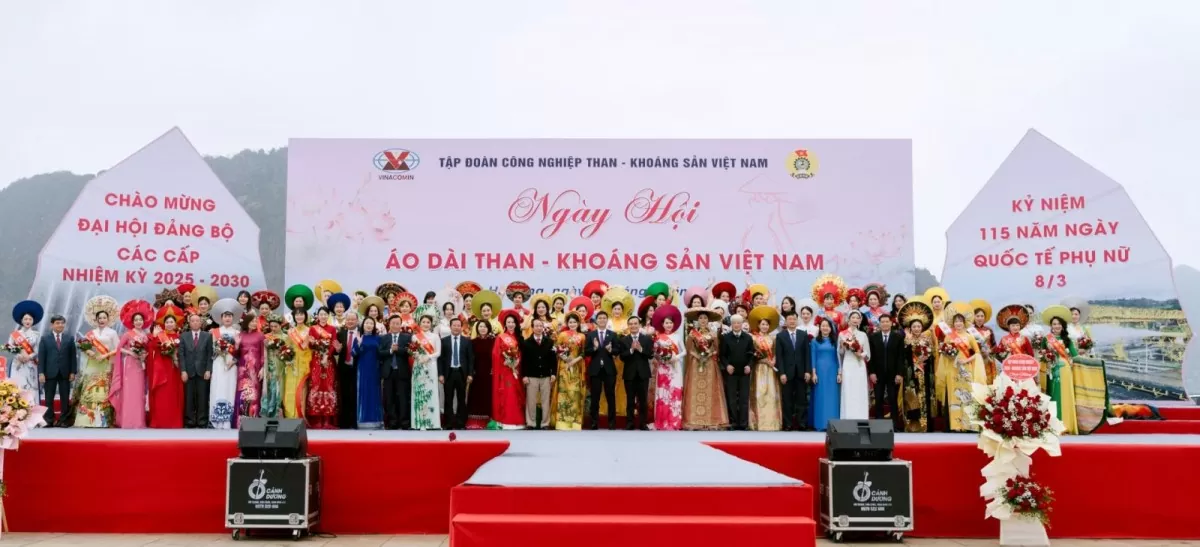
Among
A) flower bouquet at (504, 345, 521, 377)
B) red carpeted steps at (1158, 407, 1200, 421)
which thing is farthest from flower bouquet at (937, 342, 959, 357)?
flower bouquet at (504, 345, 521, 377)

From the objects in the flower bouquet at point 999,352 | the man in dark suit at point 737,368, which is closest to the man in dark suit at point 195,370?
the man in dark suit at point 737,368

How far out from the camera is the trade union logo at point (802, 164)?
970cm

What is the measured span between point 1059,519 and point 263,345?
231 inches

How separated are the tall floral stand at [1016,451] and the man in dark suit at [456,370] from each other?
3.93 metres

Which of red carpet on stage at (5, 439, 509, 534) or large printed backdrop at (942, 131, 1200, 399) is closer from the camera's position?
red carpet on stage at (5, 439, 509, 534)

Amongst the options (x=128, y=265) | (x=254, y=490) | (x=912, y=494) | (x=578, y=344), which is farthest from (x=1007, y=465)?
(x=128, y=265)

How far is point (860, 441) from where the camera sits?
5188mm

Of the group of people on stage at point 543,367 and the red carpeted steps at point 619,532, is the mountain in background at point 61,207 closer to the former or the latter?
the group of people on stage at point 543,367

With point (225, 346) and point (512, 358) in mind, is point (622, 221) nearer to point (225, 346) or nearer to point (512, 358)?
point (512, 358)

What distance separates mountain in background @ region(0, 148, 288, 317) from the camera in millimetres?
19109

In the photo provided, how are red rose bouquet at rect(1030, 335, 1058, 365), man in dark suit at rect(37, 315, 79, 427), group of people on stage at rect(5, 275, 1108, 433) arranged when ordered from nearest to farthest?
red rose bouquet at rect(1030, 335, 1058, 365) < group of people on stage at rect(5, 275, 1108, 433) < man in dark suit at rect(37, 315, 79, 427)

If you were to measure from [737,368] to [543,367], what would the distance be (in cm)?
156

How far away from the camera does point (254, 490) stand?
201 inches

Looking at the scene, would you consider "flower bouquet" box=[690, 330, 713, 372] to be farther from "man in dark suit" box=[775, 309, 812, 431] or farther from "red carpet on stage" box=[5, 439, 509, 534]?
"red carpet on stage" box=[5, 439, 509, 534]
